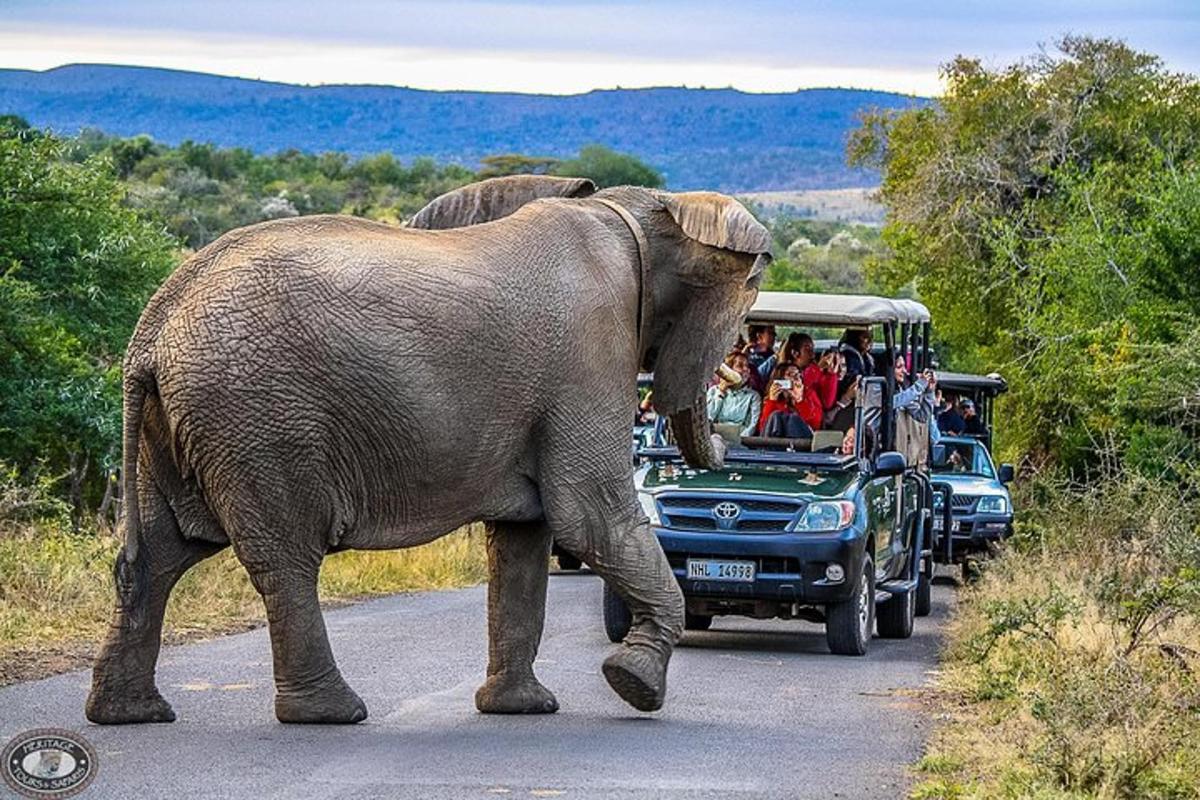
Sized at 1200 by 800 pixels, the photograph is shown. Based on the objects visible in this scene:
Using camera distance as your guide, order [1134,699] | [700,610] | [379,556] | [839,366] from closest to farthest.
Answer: [1134,699] → [700,610] → [839,366] → [379,556]

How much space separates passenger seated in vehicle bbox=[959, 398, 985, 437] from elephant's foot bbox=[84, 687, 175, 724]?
57.2 feet

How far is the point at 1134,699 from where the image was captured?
36.4 ft

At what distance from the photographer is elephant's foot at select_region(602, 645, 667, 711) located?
12.0 meters

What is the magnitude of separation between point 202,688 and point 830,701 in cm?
355

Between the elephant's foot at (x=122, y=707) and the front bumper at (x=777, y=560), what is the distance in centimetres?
538

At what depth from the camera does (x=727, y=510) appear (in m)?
16.4

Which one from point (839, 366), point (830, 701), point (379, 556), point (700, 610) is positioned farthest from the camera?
point (379, 556)

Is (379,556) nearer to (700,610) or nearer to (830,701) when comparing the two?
(700,610)

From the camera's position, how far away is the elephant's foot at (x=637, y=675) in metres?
12.0

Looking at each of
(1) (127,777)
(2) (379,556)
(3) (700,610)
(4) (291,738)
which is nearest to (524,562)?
(4) (291,738)

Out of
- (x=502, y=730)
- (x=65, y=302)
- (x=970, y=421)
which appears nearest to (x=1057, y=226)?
(x=970, y=421)

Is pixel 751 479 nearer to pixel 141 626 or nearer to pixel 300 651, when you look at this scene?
pixel 300 651

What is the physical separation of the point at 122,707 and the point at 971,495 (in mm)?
14787

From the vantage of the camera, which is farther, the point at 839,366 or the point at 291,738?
the point at 839,366
